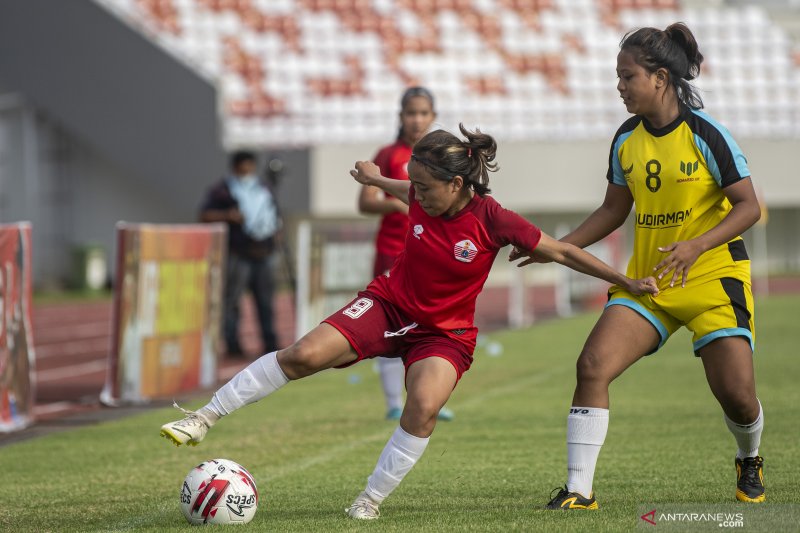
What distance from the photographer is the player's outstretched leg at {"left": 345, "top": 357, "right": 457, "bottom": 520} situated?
5.52m

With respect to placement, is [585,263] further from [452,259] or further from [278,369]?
[278,369]

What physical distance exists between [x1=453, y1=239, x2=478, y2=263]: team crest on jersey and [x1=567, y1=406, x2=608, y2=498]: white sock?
78 cm

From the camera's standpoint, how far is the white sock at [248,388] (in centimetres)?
569

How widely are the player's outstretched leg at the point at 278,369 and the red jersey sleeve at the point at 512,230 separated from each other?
2.59ft

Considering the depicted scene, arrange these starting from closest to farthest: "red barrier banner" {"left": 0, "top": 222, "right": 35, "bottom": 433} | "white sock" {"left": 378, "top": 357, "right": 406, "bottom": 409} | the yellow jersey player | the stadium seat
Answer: the yellow jersey player → "red barrier banner" {"left": 0, "top": 222, "right": 35, "bottom": 433} → "white sock" {"left": 378, "top": 357, "right": 406, "bottom": 409} → the stadium seat

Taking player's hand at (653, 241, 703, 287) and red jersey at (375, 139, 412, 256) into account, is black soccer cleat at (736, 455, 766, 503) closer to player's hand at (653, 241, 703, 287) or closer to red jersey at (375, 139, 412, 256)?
player's hand at (653, 241, 703, 287)

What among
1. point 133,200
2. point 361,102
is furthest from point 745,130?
point 133,200

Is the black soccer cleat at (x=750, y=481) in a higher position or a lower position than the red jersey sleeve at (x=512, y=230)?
lower

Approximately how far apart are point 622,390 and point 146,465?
500 cm

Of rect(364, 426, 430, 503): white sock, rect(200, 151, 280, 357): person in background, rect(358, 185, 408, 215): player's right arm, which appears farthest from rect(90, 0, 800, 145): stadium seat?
rect(364, 426, 430, 503): white sock

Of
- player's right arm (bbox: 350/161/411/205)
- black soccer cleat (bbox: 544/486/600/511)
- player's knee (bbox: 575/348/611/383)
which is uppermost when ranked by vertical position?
player's right arm (bbox: 350/161/411/205)

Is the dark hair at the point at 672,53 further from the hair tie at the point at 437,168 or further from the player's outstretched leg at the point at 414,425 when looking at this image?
the player's outstretched leg at the point at 414,425

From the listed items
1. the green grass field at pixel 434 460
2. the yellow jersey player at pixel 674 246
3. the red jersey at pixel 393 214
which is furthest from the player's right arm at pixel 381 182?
the red jersey at pixel 393 214

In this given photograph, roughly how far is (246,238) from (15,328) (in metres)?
6.03
